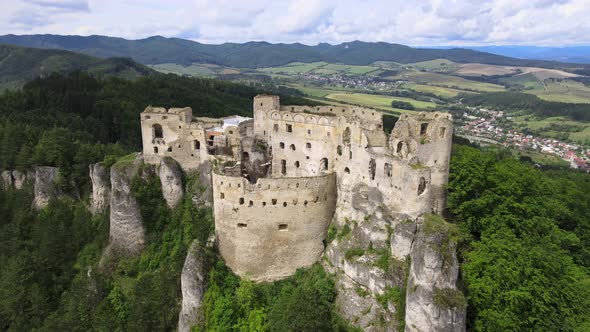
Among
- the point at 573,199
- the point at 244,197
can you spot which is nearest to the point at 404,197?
the point at 244,197

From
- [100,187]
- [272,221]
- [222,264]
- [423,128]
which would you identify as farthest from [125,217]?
[423,128]

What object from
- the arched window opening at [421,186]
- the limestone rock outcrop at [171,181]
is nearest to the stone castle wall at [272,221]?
the arched window opening at [421,186]

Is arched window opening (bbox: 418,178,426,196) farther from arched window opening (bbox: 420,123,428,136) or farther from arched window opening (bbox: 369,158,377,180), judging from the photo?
arched window opening (bbox: 420,123,428,136)

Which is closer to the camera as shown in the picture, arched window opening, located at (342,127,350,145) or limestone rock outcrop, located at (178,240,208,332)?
limestone rock outcrop, located at (178,240,208,332)

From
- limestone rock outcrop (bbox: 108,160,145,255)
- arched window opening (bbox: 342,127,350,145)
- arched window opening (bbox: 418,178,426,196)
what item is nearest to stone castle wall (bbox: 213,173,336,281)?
arched window opening (bbox: 342,127,350,145)

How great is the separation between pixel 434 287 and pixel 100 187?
125 feet

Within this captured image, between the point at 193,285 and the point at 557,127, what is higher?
the point at 193,285

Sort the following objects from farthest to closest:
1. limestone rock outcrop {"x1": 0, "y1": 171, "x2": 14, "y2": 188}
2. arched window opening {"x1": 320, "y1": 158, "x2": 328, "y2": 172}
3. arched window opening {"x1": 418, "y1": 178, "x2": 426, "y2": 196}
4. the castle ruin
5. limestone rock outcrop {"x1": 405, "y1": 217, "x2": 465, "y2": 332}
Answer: limestone rock outcrop {"x1": 0, "y1": 171, "x2": 14, "y2": 188}
arched window opening {"x1": 320, "y1": 158, "x2": 328, "y2": 172}
the castle ruin
arched window opening {"x1": 418, "y1": 178, "x2": 426, "y2": 196}
limestone rock outcrop {"x1": 405, "y1": 217, "x2": 465, "y2": 332}

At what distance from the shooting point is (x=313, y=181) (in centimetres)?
3681

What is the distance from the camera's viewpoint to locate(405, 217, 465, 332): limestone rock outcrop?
29359 millimetres

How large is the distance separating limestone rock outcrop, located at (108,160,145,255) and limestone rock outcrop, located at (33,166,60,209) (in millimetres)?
15736

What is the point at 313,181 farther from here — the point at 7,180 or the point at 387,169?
the point at 7,180

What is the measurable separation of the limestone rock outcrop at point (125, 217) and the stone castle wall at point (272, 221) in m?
11.2

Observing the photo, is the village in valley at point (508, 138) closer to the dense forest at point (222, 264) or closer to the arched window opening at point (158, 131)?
the dense forest at point (222, 264)
